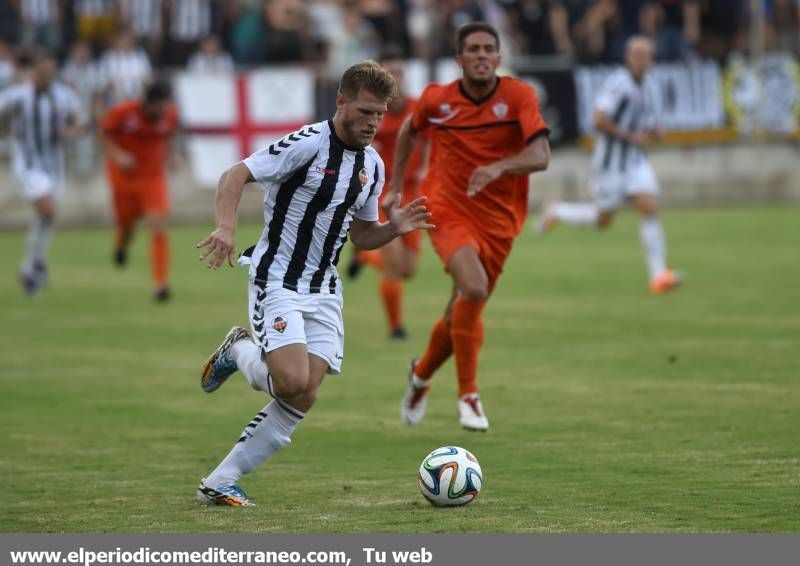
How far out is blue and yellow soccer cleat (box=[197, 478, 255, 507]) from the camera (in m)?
7.32

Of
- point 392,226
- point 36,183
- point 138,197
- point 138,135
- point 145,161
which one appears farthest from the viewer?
point 36,183

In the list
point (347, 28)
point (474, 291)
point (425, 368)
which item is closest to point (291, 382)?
point (474, 291)

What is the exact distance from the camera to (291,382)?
286 inches

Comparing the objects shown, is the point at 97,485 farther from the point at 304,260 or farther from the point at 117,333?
the point at 117,333

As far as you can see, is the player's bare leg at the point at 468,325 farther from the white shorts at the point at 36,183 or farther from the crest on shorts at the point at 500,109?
the white shorts at the point at 36,183

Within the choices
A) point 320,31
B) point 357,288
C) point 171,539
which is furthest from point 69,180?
point 171,539

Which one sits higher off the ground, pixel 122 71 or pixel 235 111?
pixel 122 71

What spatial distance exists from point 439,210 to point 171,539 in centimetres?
389

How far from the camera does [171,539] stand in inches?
254

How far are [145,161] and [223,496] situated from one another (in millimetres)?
10551

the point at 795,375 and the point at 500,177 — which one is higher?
the point at 500,177

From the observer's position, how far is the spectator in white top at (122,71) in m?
23.9

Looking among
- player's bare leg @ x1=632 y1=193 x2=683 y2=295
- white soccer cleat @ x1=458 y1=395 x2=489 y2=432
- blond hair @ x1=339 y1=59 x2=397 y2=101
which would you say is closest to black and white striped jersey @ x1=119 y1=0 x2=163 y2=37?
player's bare leg @ x1=632 y1=193 x2=683 y2=295

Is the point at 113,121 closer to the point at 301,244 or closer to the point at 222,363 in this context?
the point at 222,363
